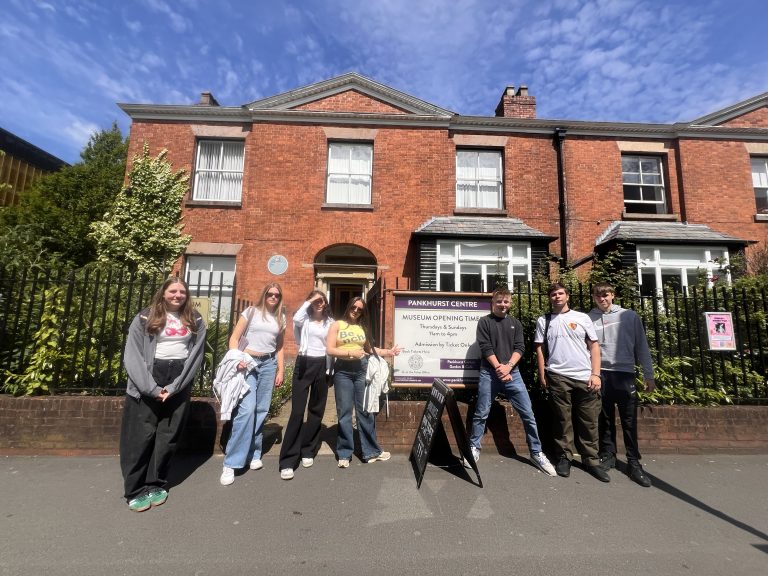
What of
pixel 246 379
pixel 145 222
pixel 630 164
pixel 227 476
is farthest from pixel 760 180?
pixel 145 222

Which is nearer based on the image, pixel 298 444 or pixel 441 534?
pixel 441 534

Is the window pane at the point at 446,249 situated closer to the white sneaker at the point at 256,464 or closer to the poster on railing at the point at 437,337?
the poster on railing at the point at 437,337

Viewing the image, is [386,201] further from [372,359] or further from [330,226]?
[372,359]

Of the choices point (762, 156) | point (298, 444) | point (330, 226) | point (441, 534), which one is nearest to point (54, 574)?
point (298, 444)

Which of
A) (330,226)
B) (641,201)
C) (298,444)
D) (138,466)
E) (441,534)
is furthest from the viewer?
(641,201)

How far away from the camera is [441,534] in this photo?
9.53 ft

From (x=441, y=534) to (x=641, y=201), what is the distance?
13.3 metres

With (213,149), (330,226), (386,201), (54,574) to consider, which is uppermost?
(213,149)

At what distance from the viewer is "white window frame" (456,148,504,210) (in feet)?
40.9

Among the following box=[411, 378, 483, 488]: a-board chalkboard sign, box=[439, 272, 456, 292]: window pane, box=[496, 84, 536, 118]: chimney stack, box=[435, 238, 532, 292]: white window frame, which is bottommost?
box=[411, 378, 483, 488]: a-board chalkboard sign

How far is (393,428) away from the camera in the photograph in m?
4.60

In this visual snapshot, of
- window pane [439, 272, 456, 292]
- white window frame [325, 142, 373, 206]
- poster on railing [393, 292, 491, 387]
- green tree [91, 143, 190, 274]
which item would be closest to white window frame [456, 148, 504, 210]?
window pane [439, 272, 456, 292]

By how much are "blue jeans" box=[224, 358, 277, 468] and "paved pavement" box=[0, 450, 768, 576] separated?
24cm

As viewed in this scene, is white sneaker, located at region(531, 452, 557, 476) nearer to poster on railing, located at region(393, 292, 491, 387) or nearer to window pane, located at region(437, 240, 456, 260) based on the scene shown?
poster on railing, located at region(393, 292, 491, 387)
